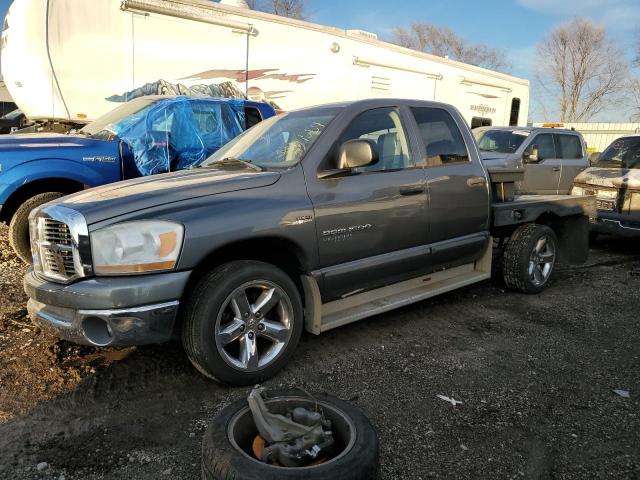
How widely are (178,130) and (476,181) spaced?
3.87 metres

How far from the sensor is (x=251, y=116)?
736cm

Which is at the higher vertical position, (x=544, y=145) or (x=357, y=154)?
(x=544, y=145)

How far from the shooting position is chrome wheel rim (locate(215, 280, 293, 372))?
308cm

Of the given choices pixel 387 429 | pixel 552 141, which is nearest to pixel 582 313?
pixel 387 429

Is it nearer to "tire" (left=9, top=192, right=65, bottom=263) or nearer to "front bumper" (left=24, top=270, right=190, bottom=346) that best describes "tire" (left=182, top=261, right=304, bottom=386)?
"front bumper" (left=24, top=270, right=190, bottom=346)

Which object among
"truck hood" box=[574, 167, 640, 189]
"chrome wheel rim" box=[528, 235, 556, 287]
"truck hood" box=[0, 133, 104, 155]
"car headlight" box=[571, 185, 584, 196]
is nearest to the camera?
"chrome wheel rim" box=[528, 235, 556, 287]

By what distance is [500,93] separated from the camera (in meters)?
14.2

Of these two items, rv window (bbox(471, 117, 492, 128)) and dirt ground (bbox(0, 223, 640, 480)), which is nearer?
dirt ground (bbox(0, 223, 640, 480))

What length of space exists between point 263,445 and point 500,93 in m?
14.1

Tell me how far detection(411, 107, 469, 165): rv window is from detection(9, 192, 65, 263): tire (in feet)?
13.3

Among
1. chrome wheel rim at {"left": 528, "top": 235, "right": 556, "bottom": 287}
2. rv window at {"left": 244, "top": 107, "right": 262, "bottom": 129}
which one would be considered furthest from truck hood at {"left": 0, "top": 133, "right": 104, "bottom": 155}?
chrome wheel rim at {"left": 528, "top": 235, "right": 556, "bottom": 287}

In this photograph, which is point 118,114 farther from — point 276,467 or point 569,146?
point 569,146

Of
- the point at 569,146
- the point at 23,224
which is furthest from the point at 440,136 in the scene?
the point at 569,146

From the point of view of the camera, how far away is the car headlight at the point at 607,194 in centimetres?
731
